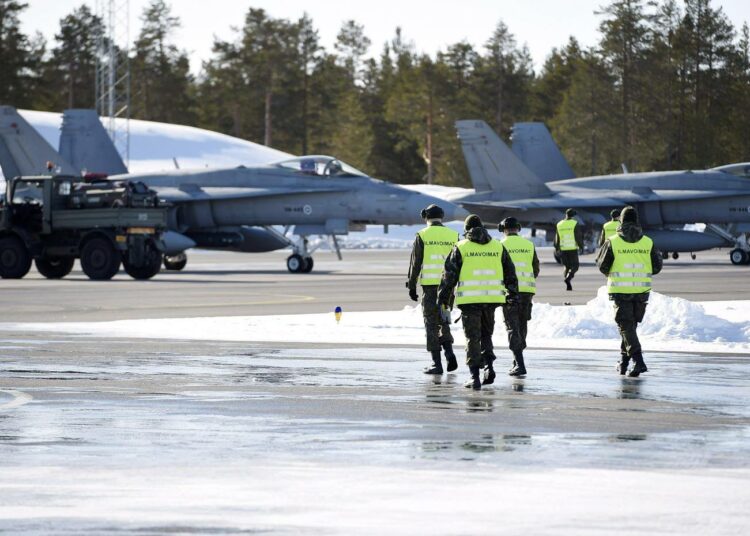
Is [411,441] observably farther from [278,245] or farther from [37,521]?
[278,245]

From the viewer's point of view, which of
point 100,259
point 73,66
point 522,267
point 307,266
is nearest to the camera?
point 522,267

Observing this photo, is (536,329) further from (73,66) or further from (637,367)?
(73,66)

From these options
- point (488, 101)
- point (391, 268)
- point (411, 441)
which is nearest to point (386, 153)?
point (488, 101)

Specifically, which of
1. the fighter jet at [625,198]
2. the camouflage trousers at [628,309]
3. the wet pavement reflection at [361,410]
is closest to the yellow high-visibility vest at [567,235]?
the fighter jet at [625,198]

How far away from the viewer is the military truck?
36250 millimetres

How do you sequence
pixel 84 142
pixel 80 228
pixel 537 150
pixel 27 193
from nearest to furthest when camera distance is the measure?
1. pixel 80 228
2. pixel 27 193
3. pixel 84 142
4. pixel 537 150

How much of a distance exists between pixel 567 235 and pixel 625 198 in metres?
18.0

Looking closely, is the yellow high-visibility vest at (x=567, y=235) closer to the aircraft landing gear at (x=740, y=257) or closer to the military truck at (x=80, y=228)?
the military truck at (x=80, y=228)

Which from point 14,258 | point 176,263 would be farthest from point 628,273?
point 176,263

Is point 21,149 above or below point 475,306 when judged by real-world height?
above

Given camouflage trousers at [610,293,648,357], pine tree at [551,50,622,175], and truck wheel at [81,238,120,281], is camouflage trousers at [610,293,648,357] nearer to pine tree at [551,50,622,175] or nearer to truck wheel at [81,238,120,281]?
truck wheel at [81,238,120,281]

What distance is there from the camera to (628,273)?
15.5 m

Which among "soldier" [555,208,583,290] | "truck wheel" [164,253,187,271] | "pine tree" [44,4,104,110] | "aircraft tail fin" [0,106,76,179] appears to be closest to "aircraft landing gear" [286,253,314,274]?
"truck wheel" [164,253,187,271]

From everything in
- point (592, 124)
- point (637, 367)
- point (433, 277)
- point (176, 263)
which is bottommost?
point (637, 367)
